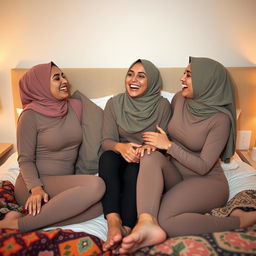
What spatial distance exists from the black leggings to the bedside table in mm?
975

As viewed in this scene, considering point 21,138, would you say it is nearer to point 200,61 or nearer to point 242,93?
point 200,61

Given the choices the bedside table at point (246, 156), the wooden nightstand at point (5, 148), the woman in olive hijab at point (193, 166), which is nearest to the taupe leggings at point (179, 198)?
the woman in olive hijab at point (193, 166)

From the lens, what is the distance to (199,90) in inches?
57.0

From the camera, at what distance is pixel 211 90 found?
1.45m

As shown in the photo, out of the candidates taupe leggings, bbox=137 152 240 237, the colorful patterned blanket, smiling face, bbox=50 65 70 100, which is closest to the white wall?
smiling face, bbox=50 65 70 100

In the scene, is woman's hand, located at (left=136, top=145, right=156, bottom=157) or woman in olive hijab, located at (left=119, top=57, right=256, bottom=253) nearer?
woman in olive hijab, located at (left=119, top=57, right=256, bottom=253)

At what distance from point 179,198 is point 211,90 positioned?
647 millimetres

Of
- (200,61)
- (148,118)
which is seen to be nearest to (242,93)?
(200,61)

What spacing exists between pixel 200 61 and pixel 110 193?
93 centimetres

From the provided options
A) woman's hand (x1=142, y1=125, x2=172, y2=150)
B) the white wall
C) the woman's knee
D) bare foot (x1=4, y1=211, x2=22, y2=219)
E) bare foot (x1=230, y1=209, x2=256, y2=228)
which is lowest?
bare foot (x1=230, y1=209, x2=256, y2=228)

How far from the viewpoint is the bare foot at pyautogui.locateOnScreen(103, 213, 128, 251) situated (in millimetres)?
1064

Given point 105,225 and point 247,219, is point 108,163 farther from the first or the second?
point 247,219

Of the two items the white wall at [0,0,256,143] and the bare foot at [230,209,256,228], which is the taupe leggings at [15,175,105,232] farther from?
the white wall at [0,0,256,143]

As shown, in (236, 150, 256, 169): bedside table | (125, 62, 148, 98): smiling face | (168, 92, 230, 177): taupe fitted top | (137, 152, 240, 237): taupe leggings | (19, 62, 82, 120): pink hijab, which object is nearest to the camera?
(137, 152, 240, 237): taupe leggings
